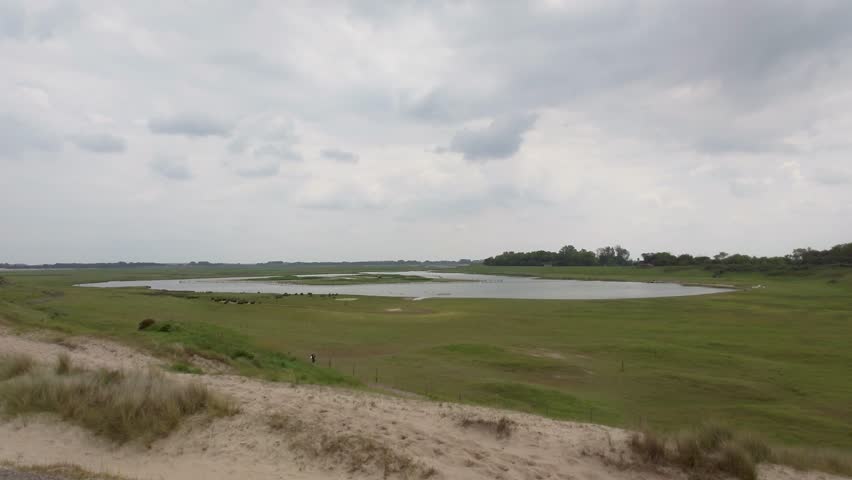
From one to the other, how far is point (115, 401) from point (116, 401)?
0.17 feet

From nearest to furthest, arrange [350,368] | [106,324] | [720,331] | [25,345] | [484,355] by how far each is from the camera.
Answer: [25,345], [350,368], [484,355], [106,324], [720,331]

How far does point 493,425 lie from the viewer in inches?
440

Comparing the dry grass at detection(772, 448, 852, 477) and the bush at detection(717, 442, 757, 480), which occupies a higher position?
the bush at detection(717, 442, 757, 480)

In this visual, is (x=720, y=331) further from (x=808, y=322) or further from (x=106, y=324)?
(x=106, y=324)

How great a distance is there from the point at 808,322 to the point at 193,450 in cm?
4988

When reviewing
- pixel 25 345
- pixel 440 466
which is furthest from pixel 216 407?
pixel 25 345

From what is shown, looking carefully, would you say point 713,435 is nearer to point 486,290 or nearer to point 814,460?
point 814,460

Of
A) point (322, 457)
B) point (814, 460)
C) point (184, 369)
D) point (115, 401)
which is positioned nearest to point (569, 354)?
point (814, 460)

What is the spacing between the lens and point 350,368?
24.5 metres

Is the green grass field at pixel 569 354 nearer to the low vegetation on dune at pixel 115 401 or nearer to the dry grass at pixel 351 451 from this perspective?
the low vegetation on dune at pixel 115 401

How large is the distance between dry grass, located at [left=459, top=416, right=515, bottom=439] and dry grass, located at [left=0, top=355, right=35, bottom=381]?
1094 cm

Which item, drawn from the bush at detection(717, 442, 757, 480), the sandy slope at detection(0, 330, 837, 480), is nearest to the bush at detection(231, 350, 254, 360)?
the sandy slope at detection(0, 330, 837, 480)

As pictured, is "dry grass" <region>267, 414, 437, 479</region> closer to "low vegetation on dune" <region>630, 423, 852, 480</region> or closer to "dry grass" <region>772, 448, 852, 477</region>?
"low vegetation on dune" <region>630, 423, 852, 480</region>

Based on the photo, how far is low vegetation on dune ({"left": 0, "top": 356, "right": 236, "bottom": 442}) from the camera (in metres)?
9.59
